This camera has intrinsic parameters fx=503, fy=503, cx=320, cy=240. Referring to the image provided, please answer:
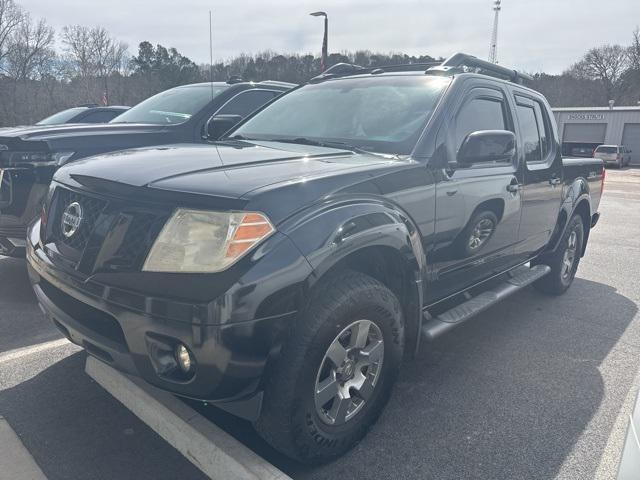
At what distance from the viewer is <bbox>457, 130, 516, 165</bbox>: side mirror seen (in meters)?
2.80

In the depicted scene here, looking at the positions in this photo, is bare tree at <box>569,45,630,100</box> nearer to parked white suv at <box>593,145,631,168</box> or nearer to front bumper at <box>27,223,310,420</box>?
parked white suv at <box>593,145,631,168</box>

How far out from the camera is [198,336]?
176 centimetres

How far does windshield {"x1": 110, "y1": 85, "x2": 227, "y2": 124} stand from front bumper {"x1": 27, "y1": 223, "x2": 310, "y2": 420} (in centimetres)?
360

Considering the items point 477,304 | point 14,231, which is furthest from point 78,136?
point 477,304

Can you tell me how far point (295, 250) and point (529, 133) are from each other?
9.66ft

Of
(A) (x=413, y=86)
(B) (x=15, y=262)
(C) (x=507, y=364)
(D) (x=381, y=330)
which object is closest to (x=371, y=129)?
(A) (x=413, y=86)

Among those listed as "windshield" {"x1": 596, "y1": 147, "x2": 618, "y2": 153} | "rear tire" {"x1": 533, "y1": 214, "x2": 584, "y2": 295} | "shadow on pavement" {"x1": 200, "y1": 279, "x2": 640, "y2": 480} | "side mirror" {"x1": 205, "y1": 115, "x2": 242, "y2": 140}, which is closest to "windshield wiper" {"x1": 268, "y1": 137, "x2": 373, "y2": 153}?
"side mirror" {"x1": 205, "y1": 115, "x2": 242, "y2": 140}

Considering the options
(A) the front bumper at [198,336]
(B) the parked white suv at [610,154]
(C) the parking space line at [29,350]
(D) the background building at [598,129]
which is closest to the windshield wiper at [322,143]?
(A) the front bumper at [198,336]

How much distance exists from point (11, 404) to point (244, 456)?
1509mm

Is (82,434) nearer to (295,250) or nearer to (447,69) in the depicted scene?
(295,250)

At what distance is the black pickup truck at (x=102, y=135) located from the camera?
3.91 meters

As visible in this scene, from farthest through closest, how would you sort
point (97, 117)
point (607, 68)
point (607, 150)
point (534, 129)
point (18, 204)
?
point (607, 68), point (607, 150), point (97, 117), point (534, 129), point (18, 204)

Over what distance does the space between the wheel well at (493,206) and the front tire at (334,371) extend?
105 centimetres

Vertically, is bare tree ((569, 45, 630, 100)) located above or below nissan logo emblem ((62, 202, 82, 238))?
above
